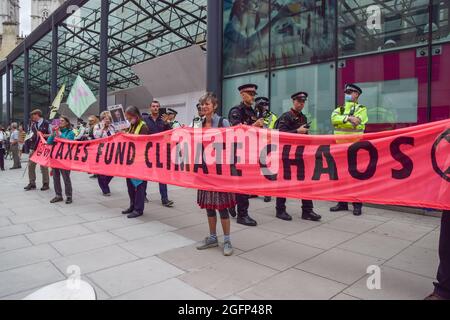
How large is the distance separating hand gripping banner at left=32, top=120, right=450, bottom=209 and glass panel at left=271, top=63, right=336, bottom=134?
4360 mm

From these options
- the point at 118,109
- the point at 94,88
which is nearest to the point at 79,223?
the point at 118,109

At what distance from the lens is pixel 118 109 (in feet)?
25.8

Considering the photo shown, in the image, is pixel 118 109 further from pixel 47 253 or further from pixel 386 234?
pixel 386 234

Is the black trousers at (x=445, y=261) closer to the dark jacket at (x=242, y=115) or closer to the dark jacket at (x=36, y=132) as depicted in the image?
the dark jacket at (x=242, y=115)

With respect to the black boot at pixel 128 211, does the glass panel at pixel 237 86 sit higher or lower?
higher

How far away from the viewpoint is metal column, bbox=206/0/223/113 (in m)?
10.8

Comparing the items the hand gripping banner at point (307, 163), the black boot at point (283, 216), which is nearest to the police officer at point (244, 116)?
the black boot at point (283, 216)

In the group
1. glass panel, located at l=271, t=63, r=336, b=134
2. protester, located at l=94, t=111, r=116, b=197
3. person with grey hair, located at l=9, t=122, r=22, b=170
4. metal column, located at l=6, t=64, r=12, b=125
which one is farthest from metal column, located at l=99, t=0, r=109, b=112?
metal column, located at l=6, t=64, r=12, b=125

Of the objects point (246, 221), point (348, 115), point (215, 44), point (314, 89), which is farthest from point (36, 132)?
point (348, 115)

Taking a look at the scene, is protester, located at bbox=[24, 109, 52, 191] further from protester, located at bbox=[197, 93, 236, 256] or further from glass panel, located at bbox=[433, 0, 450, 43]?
glass panel, located at bbox=[433, 0, 450, 43]

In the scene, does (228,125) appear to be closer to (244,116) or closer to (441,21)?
(244,116)

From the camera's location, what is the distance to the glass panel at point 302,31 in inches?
328

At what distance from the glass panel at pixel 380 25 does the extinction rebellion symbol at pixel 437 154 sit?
4648 millimetres

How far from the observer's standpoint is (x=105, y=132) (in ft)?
30.9
